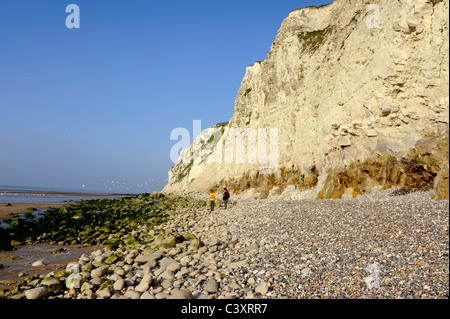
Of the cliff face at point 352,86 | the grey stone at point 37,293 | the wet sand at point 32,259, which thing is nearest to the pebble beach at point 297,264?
the grey stone at point 37,293

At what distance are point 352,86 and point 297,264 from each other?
18.5 metres

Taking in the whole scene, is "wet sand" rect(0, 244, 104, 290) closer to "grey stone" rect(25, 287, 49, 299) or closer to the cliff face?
"grey stone" rect(25, 287, 49, 299)

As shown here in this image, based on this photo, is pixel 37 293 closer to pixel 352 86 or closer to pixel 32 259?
pixel 32 259

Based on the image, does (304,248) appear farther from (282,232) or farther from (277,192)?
(277,192)

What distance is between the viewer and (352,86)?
74.8 feet

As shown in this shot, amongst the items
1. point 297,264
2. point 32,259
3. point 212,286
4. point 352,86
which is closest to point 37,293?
point 212,286

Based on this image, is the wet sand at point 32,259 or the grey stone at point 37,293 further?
the wet sand at point 32,259

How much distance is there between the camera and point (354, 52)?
920 inches

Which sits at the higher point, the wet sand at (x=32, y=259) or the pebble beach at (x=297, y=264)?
the pebble beach at (x=297, y=264)

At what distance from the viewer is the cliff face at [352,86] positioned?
15.7 metres

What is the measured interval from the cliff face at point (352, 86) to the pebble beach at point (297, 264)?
4.44 m

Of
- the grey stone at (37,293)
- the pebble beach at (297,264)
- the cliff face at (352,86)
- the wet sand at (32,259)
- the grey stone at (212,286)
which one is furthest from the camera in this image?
the cliff face at (352,86)

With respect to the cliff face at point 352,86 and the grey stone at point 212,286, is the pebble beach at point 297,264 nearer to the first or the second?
the grey stone at point 212,286
